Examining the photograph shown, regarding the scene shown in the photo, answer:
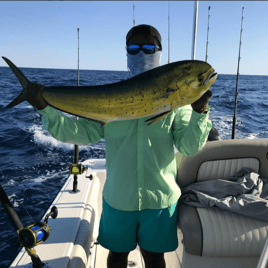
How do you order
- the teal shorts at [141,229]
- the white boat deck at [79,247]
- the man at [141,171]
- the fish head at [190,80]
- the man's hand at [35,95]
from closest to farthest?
the fish head at [190,80] < the man's hand at [35,95] < the man at [141,171] < the teal shorts at [141,229] < the white boat deck at [79,247]

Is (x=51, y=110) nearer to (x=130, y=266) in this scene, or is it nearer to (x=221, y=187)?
(x=221, y=187)

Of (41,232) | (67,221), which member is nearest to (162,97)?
(41,232)

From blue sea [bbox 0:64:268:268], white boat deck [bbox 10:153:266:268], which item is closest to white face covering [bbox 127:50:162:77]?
white boat deck [bbox 10:153:266:268]

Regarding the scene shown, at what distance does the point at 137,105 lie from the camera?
3.89ft

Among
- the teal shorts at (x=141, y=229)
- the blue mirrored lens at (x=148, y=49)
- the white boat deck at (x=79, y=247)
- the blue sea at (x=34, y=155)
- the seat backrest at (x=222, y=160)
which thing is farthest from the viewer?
the blue sea at (x=34, y=155)

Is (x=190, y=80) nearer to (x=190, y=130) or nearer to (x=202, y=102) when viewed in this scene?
(x=202, y=102)

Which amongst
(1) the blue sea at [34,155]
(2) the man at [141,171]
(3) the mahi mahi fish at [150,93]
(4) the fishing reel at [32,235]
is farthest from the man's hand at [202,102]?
(1) the blue sea at [34,155]

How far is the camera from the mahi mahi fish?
1157 millimetres

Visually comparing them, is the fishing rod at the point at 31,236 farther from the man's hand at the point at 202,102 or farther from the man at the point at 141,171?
the man's hand at the point at 202,102

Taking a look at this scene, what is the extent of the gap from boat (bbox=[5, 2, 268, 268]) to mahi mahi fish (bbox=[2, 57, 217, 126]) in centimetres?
134

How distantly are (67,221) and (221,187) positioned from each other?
5.28ft

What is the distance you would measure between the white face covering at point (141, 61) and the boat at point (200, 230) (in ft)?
4.67

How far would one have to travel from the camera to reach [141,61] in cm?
164

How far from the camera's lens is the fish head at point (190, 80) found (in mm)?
1153
